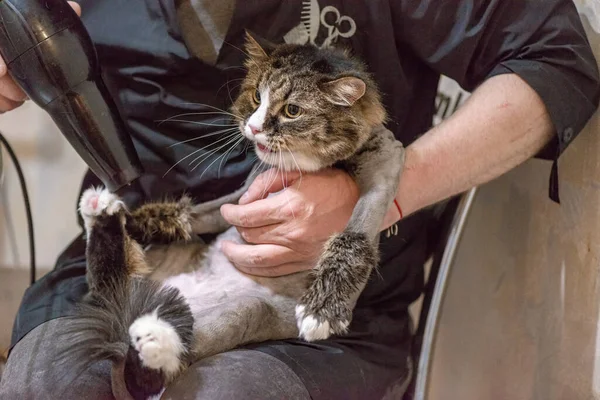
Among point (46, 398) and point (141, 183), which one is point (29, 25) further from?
point (46, 398)

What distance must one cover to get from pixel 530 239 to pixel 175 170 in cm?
78

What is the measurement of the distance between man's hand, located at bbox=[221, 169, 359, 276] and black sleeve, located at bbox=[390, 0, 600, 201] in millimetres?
304

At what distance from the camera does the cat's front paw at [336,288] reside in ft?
2.95

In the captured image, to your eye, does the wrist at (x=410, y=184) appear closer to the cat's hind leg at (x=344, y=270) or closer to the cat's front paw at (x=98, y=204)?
the cat's hind leg at (x=344, y=270)

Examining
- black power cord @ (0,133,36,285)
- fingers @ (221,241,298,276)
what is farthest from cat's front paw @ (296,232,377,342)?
black power cord @ (0,133,36,285)

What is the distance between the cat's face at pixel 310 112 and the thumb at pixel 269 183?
3 cm

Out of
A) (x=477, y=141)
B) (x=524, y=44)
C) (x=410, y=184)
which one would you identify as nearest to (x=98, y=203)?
(x=410, y=184)

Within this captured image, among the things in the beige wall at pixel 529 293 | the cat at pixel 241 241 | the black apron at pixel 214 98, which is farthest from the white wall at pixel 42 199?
the beige wall at pixel 529 293

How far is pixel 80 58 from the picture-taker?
36.0 inches

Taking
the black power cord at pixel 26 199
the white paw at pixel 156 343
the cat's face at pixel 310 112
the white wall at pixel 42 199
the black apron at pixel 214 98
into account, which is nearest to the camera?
the white paw at pixel 156 343

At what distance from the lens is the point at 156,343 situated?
839mm

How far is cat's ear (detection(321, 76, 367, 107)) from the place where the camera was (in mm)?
927

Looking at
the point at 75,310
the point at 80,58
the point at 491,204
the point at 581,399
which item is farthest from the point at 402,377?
the point at 80,58

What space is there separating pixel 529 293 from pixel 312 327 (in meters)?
0.64
